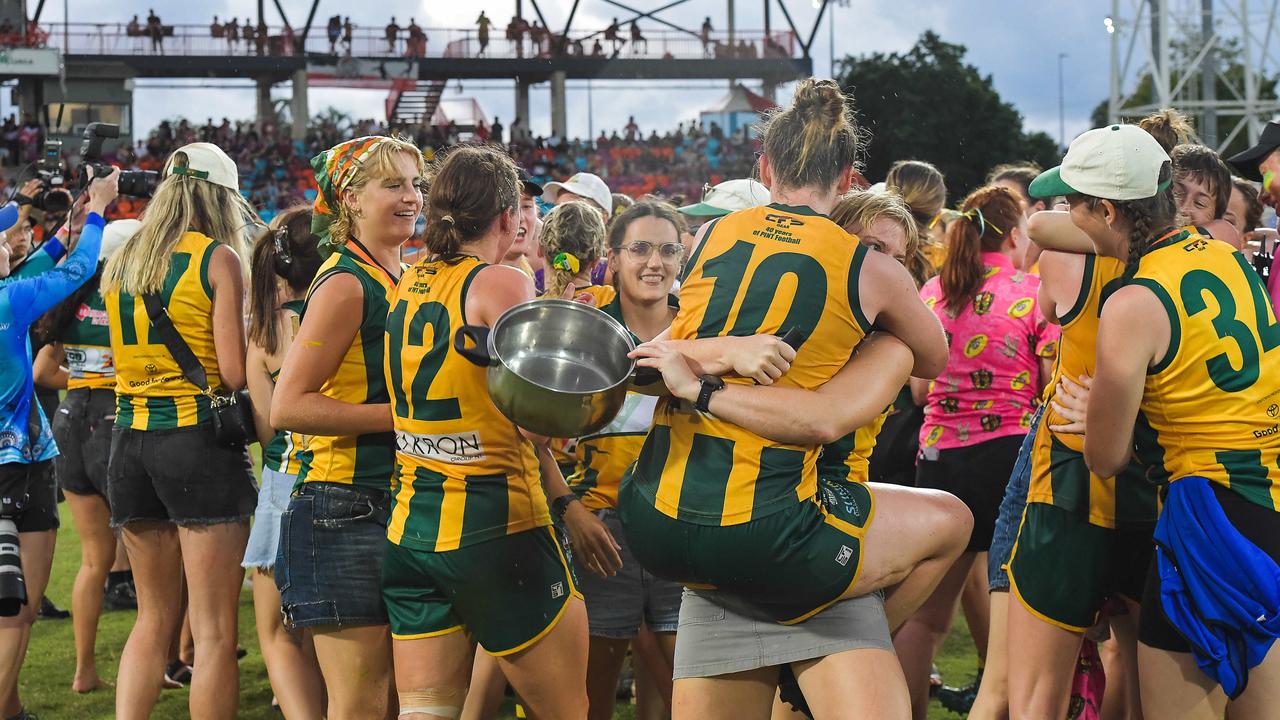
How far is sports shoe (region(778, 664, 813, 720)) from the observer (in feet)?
9.18

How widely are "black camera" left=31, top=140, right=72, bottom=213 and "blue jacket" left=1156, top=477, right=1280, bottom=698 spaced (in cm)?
449

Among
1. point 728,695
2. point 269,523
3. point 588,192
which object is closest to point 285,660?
point 269,523

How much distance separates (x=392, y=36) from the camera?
3934cm

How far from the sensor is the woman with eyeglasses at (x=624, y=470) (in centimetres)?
400

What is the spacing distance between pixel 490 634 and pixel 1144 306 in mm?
1845

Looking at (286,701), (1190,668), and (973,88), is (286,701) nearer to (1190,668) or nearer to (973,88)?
(1190,668)

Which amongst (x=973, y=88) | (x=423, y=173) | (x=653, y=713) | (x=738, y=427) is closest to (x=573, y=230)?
(x=423, y=173)

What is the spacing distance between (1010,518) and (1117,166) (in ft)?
4.38

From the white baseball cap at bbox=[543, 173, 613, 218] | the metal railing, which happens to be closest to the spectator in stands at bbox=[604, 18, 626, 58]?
the metal railing

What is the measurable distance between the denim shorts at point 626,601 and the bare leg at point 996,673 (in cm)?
102

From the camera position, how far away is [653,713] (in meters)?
4.27

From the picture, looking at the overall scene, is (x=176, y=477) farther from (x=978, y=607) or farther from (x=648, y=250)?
(x=978, y=607)

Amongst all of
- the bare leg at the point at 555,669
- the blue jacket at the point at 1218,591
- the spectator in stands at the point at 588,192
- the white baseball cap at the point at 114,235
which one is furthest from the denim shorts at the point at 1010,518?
the white baseball cap at the point at 114,235

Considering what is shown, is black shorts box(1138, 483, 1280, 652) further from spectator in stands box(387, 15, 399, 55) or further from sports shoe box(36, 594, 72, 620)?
spectator in stands box(387, 15, 399, 55)
